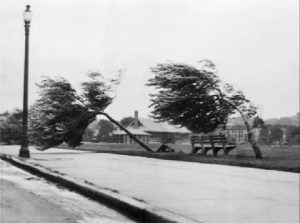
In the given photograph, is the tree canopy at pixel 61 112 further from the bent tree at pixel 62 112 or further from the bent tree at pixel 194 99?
the bent tree at pixel 194 99

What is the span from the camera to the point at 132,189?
851 cm

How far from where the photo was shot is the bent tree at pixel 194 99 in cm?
1878

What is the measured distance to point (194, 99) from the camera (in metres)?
19.3

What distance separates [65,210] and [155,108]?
13514 millimetres

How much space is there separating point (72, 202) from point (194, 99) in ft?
39.9

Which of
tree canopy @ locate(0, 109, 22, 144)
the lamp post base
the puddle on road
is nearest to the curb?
the puddle on road

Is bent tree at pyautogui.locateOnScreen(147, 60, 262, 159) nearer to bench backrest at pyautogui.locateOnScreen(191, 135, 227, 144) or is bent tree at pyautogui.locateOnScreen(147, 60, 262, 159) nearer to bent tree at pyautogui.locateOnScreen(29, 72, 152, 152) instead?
bench backrest at pyautogui.locateOnScreen(191, 135, 227, 144)

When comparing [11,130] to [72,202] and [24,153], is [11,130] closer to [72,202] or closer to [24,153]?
[24,153]

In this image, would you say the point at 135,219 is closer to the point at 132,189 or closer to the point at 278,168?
the point at 132,189

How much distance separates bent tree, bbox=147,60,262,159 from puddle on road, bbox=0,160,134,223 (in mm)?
9279

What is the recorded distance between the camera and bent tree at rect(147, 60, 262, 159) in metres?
18.8

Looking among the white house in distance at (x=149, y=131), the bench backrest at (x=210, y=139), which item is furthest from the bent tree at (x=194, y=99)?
the white house in distance at (x=149, y=131)

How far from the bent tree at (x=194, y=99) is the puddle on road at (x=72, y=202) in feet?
30.4

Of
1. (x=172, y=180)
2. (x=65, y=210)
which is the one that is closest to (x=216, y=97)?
(x=172, y=180)
